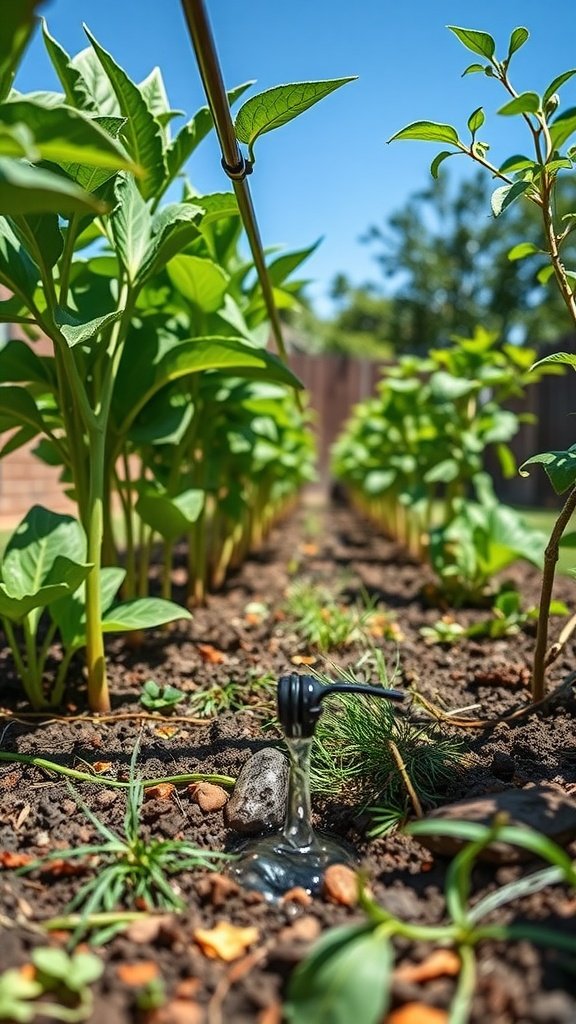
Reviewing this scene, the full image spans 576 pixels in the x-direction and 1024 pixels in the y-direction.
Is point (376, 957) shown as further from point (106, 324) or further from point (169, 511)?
point (169, 511)

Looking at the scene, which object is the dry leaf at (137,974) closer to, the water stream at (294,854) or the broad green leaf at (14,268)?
the water stream at (294,854)

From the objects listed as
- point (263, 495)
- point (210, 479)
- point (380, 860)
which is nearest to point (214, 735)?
point (380, 860)

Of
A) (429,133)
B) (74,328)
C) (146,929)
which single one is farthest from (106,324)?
(146,929)

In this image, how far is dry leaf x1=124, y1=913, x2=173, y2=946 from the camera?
847 millimetres

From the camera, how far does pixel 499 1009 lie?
675 millimetres

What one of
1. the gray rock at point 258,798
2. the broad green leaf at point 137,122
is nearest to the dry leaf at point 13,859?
the gray rock at point 258,798

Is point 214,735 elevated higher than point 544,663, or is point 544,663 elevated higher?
point 544,663

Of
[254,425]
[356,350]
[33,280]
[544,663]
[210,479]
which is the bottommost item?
[544,663]

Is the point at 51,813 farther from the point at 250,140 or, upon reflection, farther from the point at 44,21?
the point at 44,21

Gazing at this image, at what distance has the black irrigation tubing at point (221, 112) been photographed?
1014 mm

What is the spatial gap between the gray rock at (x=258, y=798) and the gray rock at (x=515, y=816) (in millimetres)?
278

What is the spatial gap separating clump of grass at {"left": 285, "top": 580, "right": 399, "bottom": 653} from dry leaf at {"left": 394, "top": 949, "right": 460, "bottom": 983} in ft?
4.58

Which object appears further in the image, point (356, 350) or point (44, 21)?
point (356, 350)

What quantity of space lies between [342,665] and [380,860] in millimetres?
904
